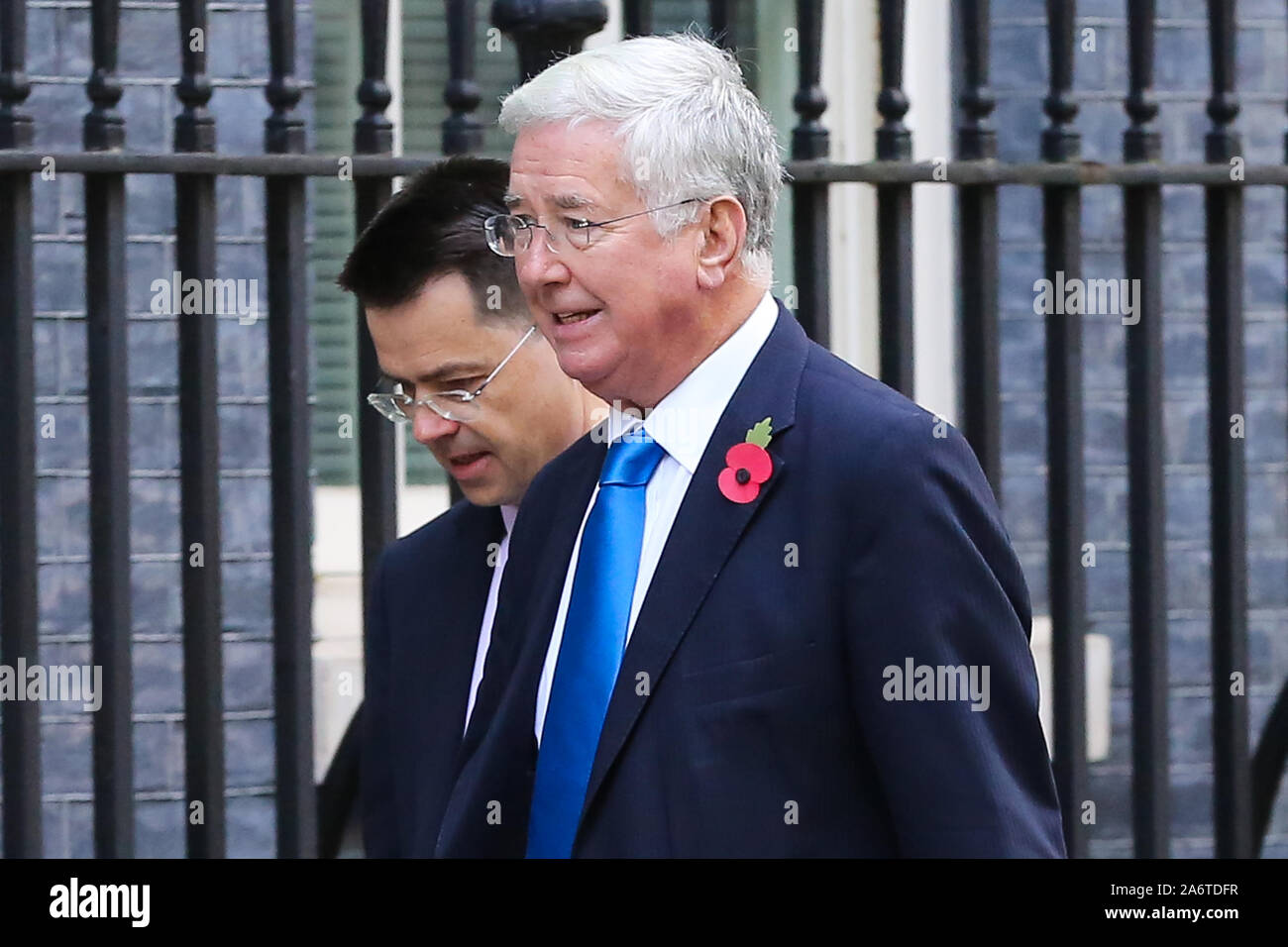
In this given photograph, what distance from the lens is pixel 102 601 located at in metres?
3.01

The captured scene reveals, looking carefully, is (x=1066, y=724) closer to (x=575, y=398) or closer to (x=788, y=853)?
(x=575, y=398)

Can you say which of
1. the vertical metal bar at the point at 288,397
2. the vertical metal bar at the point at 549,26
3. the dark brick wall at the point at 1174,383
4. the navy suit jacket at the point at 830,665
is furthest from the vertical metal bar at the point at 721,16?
the dark brick wall at the point at 1174,383

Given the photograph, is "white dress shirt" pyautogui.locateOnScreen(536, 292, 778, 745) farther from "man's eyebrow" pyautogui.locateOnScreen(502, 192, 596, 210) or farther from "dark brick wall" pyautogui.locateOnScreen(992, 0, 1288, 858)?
"dark brick wall" pyautogui.locateOnScreen(992, 0, 1288, 858)

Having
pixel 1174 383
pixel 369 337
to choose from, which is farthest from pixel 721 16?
pixel 1174 383

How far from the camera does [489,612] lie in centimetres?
261

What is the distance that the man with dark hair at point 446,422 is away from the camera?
101 inches

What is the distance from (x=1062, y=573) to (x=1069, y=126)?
72cm

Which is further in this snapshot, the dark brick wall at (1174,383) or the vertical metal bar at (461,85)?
the dark brick wall at (1174,383)

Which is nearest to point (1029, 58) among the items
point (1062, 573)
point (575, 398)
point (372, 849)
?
point (1062, 573)

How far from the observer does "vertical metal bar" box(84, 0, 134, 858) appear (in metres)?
2.98

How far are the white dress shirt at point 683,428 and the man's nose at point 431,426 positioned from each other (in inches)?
15.7

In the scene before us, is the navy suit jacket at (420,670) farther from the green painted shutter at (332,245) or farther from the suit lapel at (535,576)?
the green painted shutter at (332,245)

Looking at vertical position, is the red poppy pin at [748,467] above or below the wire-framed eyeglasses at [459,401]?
below

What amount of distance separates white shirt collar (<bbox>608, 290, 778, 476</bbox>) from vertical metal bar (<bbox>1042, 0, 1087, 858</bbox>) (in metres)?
1.11
